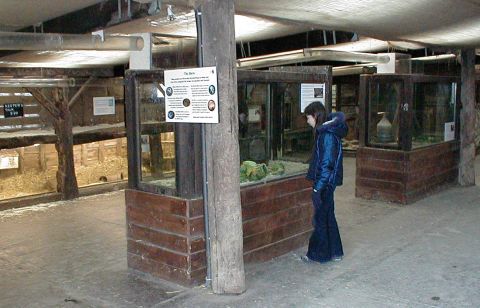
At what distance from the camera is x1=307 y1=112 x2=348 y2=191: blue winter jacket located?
16.0 ft

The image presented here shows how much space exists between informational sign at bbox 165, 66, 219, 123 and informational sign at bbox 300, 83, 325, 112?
1655 mm

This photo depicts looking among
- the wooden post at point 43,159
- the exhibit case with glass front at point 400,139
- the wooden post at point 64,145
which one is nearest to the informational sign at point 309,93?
the exhibit case with glass front at point 400,139

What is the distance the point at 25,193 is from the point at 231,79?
550cm

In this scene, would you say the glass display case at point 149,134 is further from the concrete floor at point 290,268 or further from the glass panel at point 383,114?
the glass panel at point 383,114

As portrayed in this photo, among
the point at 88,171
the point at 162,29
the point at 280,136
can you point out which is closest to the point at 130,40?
the point at 162,29

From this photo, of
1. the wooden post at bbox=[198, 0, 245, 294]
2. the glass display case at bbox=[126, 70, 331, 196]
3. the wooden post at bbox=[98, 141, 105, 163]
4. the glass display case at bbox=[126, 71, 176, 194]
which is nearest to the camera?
the wooden post at bbox=[198, 0, 245, 294]

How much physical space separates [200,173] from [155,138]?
0.80 metres

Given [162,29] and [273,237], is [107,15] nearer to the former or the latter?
[162,29]

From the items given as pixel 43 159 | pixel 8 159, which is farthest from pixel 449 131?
pixel 8 159

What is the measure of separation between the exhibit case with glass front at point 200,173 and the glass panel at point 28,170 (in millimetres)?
4220

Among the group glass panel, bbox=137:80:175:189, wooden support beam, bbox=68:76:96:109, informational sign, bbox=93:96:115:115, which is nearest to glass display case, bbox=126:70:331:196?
glass panel, bbox=137:80:175:189

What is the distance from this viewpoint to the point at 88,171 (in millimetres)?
9281

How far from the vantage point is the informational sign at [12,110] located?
802 centimetres

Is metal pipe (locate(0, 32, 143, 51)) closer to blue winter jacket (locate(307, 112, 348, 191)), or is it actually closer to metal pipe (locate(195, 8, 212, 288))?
metal pipe (locate(195, 8, 212, 288))
